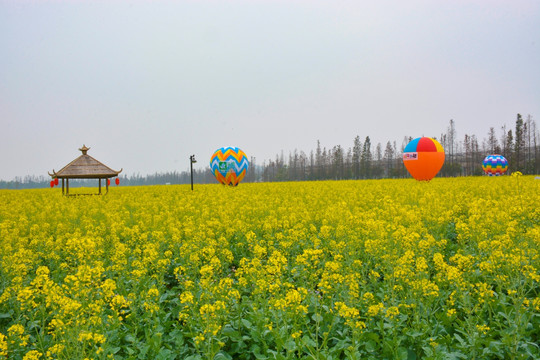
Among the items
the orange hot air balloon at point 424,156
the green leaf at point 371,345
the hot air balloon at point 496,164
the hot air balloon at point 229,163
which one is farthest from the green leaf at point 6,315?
the hot air balloon at point 496,164

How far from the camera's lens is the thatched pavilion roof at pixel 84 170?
20.8 metres

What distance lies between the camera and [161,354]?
13.3 ft

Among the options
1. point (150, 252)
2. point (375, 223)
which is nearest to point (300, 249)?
point (375, 223)

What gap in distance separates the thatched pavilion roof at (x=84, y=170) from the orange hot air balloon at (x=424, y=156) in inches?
795

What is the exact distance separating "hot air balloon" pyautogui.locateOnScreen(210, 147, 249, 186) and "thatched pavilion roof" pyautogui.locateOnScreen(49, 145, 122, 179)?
9.58m

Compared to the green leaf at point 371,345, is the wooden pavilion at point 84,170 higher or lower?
higher

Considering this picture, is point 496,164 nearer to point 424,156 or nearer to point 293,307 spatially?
point 424,156

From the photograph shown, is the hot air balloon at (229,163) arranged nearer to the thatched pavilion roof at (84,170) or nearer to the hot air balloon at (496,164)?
the thatched pavilion roof at (84,170)

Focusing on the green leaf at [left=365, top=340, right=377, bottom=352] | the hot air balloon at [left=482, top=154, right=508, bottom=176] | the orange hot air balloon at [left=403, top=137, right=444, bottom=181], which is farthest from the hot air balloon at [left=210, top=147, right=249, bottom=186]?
the hot air balloon at [left=482, top=154, right=508, bottom=176]

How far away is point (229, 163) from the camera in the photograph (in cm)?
2945

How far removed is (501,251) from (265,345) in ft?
14.0

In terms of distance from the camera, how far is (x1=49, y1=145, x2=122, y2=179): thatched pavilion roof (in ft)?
68.1

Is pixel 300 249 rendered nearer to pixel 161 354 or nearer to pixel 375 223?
pixel 375 223

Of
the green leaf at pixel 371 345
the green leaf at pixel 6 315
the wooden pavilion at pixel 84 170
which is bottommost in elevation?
the green leaf at pixel 371 345
